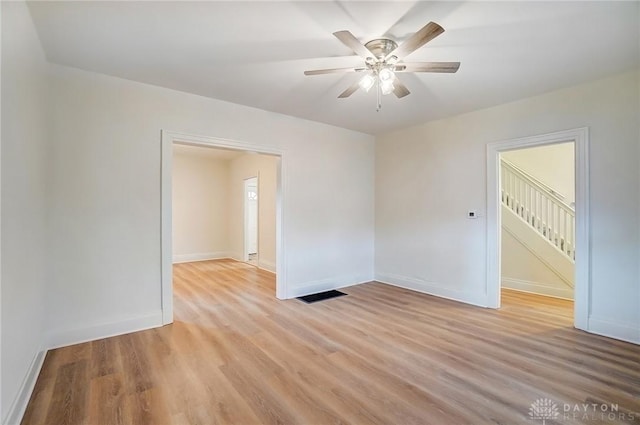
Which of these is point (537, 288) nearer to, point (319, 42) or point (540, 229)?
point (540, 229)

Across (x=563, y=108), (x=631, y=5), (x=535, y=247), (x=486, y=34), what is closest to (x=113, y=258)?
(x=486, y=34)

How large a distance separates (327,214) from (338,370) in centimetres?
268

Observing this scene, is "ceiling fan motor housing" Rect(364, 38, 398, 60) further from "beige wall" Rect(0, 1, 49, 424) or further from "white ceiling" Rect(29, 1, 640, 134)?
"beige wall" Rect(0, 1, 49, 424)

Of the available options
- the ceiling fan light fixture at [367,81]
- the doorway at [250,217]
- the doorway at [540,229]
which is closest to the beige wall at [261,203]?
the doorway at [250,217]

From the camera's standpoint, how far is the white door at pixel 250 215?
7.29 m

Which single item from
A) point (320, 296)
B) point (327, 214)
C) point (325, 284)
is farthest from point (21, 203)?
point (325, 284)

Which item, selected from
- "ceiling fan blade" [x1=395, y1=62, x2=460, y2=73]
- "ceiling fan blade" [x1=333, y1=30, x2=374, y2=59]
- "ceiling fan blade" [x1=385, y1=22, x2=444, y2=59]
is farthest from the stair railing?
"ceiling fan blade" [x1=333, y1=30, x2=374, y2=59]

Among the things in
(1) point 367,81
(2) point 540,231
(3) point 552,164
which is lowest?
(2) point 540,231

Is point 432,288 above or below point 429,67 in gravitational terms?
below

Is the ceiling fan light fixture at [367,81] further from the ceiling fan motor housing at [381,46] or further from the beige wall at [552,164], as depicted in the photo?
the beige wall at [552,164]

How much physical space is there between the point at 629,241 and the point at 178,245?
7862 mm

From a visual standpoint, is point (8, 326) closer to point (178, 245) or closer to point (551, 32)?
point (551, 32)

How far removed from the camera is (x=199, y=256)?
301 inches

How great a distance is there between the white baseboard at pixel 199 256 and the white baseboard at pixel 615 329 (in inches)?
284
